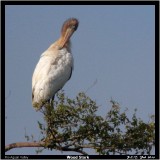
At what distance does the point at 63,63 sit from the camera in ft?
33.6

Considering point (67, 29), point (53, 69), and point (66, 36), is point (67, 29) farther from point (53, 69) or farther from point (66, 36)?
point (53, 69)

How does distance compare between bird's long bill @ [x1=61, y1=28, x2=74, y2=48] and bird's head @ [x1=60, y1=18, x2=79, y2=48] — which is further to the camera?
bird's long bill @ [x1=61, y1=28, x2=74, y2=48]

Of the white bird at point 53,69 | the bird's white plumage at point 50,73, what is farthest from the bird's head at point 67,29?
the bird's white plumage at point 50,73

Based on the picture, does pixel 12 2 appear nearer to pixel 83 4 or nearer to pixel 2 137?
pixel 83 4

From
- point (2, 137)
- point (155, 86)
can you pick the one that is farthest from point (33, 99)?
point (155, 86)

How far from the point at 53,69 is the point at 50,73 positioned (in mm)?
86

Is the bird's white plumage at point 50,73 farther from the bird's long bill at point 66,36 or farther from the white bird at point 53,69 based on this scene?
the bird's long bill at point 66,36

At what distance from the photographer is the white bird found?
9859 millimetres

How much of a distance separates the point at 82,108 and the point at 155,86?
982mm

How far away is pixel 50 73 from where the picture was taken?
1016cm

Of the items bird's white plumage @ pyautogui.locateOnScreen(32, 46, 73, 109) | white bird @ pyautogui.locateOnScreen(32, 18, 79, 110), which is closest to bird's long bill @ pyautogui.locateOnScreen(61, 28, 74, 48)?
white bird @ pyautogui.locateOnScreen(32, 18, 79, 110)

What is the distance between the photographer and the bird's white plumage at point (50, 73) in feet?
32.3

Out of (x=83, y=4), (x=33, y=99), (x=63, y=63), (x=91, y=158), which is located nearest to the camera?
(x=91, y=158)

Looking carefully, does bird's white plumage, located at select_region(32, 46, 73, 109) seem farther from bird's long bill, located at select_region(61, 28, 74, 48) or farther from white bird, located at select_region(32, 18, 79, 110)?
bird's long bill, located at select_region(61, 28, 74, 48)
